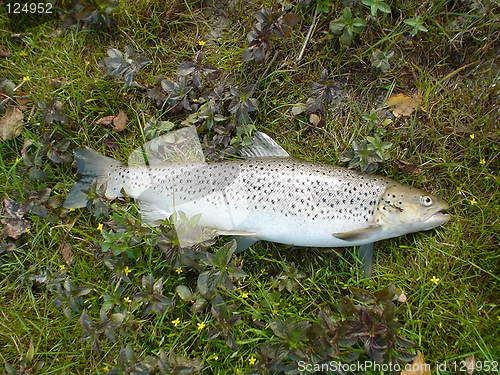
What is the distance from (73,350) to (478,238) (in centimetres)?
291

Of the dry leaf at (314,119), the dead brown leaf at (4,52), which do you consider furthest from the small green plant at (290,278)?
the dead brown leaf at (4,52)

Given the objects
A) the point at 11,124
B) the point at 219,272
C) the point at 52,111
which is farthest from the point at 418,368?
the point at 11,124

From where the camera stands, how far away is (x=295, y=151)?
3.23 metres

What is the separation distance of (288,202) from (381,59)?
126 cm

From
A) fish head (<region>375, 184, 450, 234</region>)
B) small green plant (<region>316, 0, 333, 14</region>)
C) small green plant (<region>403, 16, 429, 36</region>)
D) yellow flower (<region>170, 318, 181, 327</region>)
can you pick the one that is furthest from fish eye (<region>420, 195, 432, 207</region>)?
yellow flower (<region>170, 318, 181, 327</region>)

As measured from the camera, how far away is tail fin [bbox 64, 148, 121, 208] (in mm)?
3123

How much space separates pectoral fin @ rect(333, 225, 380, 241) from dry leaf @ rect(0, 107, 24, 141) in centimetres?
247

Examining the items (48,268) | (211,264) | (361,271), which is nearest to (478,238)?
(361,271)

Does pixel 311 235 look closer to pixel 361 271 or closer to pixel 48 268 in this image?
pixel 361 271

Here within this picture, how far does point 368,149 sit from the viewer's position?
3.00 metres

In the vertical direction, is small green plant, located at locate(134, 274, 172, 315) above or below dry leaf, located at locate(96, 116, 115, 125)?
below

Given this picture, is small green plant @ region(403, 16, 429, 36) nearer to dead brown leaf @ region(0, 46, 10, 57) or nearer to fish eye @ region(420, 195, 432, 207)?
fish eye @ region(420, 195, 432, 207)

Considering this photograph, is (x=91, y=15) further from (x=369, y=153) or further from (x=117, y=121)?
(x=369, y=153)

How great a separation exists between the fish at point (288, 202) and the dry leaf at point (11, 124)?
0.78 metres
